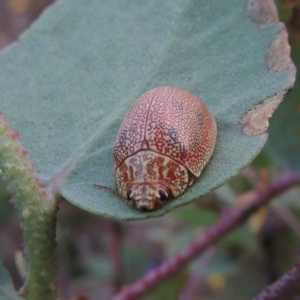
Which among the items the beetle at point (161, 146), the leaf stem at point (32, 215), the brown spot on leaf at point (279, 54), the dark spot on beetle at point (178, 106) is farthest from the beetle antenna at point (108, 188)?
the brown spot on leaf at point (279, 54)

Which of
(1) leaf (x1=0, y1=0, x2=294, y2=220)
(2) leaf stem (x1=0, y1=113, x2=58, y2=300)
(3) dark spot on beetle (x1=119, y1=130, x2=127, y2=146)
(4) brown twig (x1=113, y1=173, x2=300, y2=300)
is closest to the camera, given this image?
(2) leaf stem (x1=0, y1=113, x2=58, y2=300)

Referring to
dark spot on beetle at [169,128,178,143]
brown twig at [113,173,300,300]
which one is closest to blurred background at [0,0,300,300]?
brown twig at [113,173,300,300]

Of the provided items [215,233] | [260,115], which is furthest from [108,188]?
[215,233]

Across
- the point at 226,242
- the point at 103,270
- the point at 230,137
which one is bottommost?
the point at 103,270

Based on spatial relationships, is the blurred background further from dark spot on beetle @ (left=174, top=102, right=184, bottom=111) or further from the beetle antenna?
dark spot on beetle @ (left=174, top=102, right=184, bottom=111)

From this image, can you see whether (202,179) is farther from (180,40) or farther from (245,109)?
(180,40)

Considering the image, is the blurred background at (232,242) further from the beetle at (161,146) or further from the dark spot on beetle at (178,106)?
the dark spot on beetle at (178,106)

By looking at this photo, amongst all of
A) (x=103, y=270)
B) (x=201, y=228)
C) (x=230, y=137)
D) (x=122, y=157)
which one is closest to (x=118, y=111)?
(x=122, y=157)
